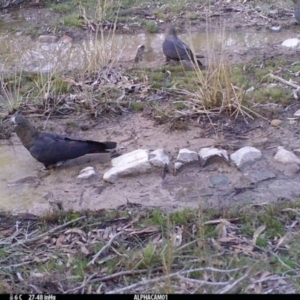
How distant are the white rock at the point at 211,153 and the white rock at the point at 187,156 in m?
0.06

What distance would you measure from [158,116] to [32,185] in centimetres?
155

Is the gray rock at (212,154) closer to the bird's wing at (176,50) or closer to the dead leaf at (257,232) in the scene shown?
the dead leaf at (257,232)

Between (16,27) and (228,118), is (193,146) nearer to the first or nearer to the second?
(228,118)

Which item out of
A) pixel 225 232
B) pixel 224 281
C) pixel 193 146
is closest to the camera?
pixel 224 281

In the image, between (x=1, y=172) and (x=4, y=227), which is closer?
(x=4, y=227)

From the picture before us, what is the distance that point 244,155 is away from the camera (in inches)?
206

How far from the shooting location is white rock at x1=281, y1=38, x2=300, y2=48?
333 inches

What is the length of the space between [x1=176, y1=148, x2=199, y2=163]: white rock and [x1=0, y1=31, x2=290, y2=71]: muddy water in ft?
8.75

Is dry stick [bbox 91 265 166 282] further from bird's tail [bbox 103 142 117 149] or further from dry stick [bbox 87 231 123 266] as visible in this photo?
bird's tail [bbox 103 142 117 149]

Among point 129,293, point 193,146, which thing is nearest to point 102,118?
point 193,146

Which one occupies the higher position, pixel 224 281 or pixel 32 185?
pixel 224 281

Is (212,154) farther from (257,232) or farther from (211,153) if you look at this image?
(257,232)

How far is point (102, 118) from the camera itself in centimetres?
633

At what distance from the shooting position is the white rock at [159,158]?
521 centimetres
